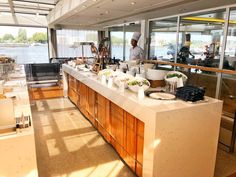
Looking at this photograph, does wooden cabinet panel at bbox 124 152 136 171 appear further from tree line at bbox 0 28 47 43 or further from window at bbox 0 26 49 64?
tree line at bbox 0 28 47 43

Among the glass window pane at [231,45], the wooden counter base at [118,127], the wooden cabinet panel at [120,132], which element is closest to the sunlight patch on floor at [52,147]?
the wooden counter base at [118,127]

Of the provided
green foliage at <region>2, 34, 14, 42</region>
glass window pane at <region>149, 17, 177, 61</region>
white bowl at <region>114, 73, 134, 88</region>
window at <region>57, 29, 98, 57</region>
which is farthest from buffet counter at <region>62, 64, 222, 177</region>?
green foliage at <region>2, 34, 14, 42</region>

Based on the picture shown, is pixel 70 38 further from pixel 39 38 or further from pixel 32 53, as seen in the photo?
pixel 32 53

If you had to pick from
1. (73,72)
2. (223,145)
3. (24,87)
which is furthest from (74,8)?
(223,145)

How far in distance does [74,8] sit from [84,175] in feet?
10.5

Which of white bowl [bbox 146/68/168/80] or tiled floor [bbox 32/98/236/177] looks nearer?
tiled floor [bbox 32/98/236/177]

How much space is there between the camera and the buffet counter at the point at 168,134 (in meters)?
1.69

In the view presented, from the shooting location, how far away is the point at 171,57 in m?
5.27

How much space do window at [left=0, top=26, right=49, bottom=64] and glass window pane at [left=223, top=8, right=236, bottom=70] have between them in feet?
21.3

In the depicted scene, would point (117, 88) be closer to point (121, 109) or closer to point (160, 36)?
point (121, 109)

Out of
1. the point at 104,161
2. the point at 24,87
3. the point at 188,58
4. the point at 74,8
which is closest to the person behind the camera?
the point at 104,161

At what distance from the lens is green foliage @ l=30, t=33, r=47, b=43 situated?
7700 mm

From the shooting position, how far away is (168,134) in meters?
1.71

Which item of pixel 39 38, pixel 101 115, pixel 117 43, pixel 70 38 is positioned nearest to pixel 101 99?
pixel 101 115
